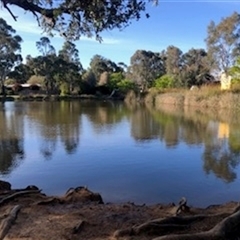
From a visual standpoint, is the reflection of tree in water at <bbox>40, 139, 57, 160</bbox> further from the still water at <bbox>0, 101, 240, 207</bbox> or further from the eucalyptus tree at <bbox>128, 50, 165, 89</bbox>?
the eucalyptus tree at <bbox>128, 50, 165, 89</bbox>

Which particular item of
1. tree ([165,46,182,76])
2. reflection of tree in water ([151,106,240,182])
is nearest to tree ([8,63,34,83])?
tree ([165,46,182,76])

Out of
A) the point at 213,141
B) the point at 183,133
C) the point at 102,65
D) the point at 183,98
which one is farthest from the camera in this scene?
the point at 102,65

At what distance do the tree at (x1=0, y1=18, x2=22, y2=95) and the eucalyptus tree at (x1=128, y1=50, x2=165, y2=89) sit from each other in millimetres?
20358

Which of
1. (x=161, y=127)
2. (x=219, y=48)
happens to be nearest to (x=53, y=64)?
(x=219, y=48)

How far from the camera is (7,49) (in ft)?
197

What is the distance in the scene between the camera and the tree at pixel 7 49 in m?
57.6

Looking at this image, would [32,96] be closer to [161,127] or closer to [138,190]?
[161,127]

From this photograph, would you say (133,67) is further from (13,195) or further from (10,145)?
(13,195)

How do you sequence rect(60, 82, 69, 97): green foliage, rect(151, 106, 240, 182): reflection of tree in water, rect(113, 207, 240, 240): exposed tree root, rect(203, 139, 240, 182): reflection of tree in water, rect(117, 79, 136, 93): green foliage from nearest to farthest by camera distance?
1. rect(113, 207, 240, 240): exposed tree root
2. rect(203, 139, 240, 182): reflection of tree in water
3. rect(151, 106, 240, 182): reflection of tree in water
4. rect(60, 82, 69, 97): green foliage
5. rect(117, 79, 136, 93): green foliage

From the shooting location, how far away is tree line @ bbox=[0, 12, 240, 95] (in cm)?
5244

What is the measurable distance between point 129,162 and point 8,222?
25.1 feet

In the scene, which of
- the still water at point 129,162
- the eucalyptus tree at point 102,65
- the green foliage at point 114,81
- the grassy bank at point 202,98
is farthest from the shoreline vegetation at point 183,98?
the eucalyptus tree at point 102,65

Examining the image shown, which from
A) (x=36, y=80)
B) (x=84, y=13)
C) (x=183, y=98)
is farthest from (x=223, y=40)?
(x=84, y=13)

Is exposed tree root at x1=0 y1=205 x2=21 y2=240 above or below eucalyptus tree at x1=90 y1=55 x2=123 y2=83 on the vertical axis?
below
